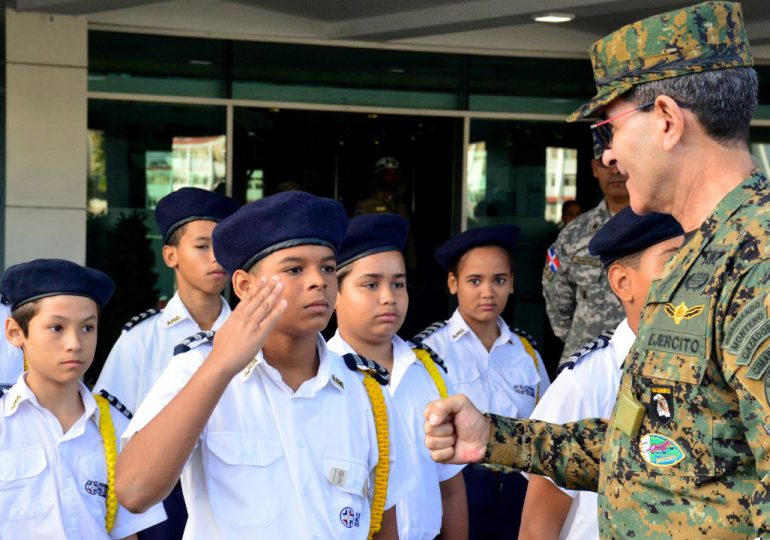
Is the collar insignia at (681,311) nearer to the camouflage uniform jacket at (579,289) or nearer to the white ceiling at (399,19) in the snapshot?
the camouflage uniform jacket at (579,289)

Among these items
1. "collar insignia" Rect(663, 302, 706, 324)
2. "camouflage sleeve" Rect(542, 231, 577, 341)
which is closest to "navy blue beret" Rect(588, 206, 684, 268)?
"collar insignia" Rect(663, 302, 706, 324)

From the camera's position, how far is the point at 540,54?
10.1m

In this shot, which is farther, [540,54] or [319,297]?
[540,54]

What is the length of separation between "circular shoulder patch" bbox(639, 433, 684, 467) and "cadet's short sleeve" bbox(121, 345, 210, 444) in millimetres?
1101

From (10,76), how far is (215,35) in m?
1.73

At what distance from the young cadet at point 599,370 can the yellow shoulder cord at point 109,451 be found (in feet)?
4.60

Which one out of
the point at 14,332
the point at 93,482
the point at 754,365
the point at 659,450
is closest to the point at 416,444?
the point at 93,482

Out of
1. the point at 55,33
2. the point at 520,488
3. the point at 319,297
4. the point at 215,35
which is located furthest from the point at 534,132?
the point at 319,297

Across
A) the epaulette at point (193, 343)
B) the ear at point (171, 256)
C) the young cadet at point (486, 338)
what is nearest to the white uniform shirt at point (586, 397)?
the epaulette at point (193, 343)

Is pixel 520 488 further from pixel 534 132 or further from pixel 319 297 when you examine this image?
pixel 534 132

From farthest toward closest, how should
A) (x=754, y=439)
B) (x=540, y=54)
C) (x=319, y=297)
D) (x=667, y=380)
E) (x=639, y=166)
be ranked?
1. (x=540, y=54)
2. (x=319, y=297)
3. (x=639, y=166)
4. (x=667, y=380)
5. (x=754, y=439)

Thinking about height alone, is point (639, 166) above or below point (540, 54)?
below

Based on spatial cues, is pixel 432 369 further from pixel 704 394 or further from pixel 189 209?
pixel 704 394

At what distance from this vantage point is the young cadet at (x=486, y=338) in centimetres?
518
